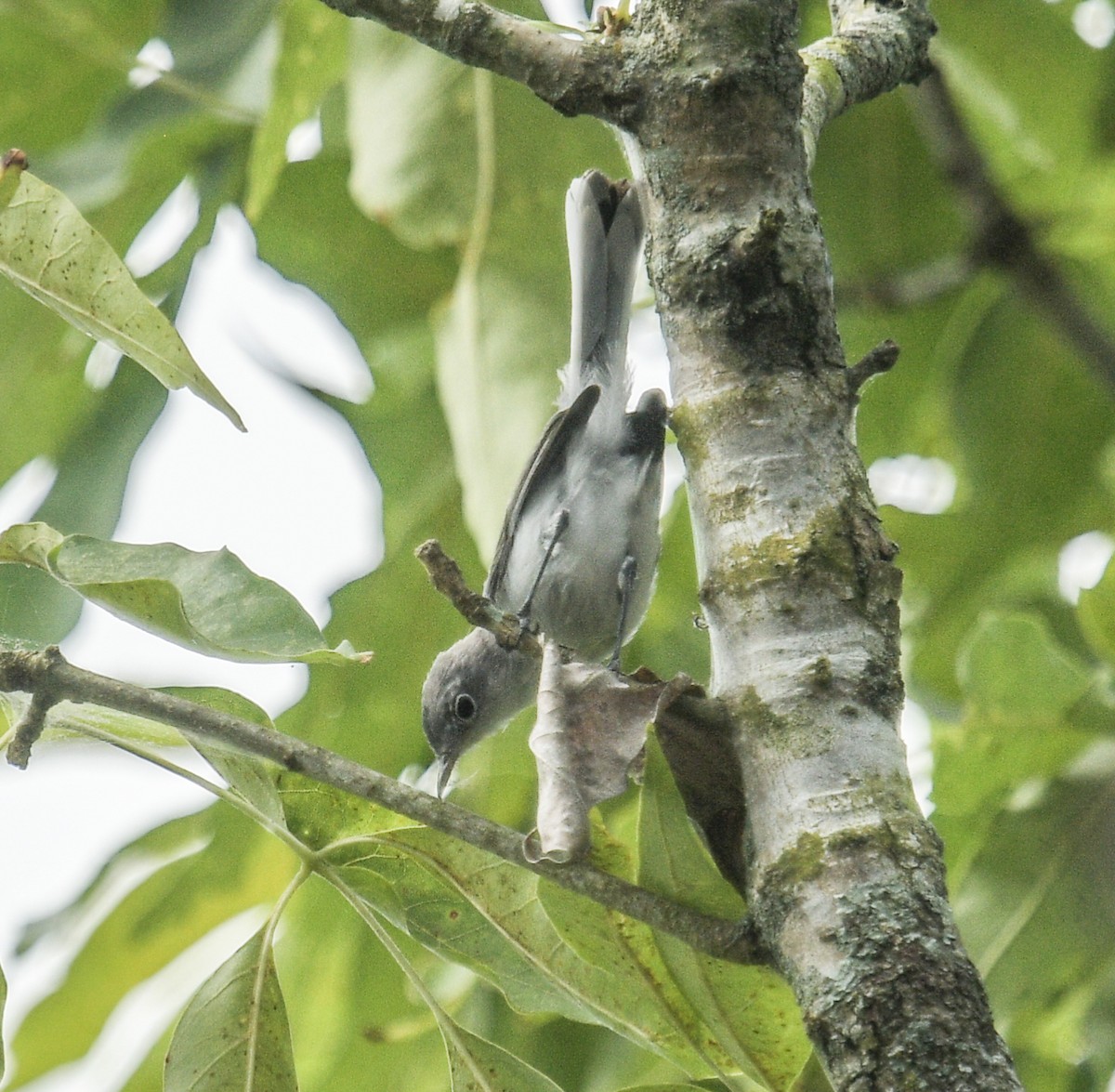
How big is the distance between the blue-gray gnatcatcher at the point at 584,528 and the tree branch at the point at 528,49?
1488 mm

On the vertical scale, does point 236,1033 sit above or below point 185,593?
below

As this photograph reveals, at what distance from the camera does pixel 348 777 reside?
4.22 feet

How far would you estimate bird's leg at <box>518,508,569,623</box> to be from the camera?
3.17m

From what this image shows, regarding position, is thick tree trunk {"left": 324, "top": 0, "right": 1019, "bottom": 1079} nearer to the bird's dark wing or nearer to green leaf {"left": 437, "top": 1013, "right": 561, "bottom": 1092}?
green leaf {"left": 437, "top": 1013, "right": 561, "bottom": 1092}

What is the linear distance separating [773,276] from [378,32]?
4.67 feet

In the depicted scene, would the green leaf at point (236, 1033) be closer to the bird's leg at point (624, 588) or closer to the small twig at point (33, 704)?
the small twig at point (33, 704)

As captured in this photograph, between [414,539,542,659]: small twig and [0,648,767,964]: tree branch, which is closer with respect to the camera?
[0,648,767,964]: tree branch

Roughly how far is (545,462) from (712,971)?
1.96 meters

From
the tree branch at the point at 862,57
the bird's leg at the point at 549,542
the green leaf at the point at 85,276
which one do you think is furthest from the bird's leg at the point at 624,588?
the green leaf at the point at 85,276

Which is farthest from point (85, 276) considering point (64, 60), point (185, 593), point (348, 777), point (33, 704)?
point (64, 60)

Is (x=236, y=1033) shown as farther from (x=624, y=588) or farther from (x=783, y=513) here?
(x=624, y=588)

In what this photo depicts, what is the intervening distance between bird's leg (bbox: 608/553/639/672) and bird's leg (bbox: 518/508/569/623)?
0.18 m

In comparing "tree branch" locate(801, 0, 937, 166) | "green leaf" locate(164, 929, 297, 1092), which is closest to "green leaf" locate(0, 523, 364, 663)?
"green leaf" locate(164, 929, 297, 1092)

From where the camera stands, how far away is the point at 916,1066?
98cm
